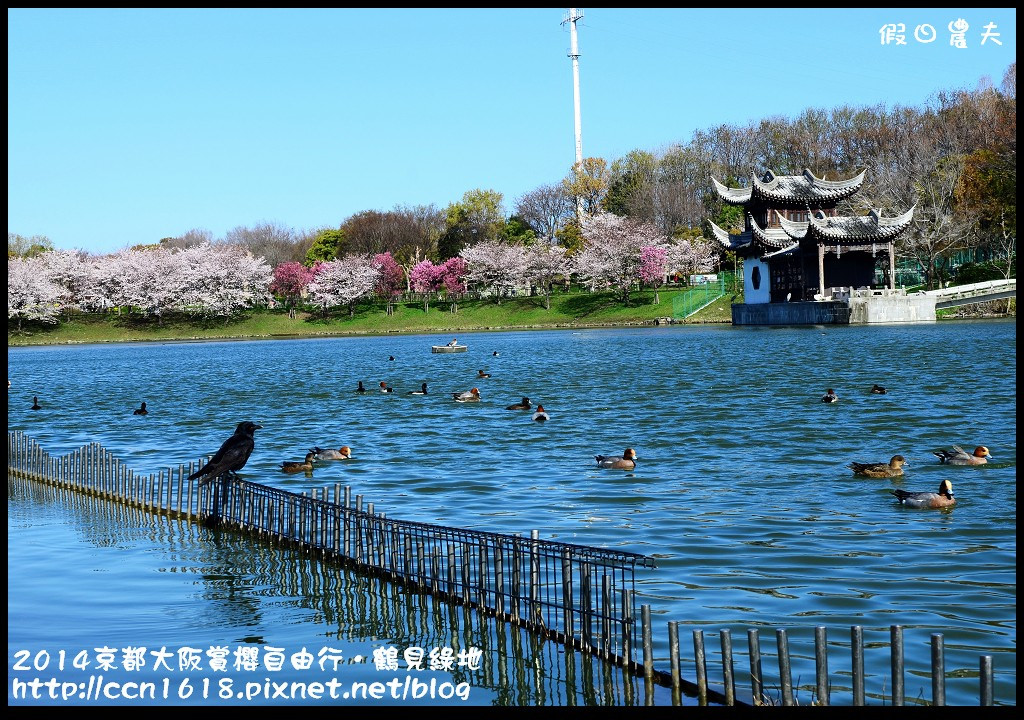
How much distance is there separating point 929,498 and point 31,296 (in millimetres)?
109869

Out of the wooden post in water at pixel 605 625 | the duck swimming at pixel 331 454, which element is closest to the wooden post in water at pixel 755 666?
the wooden post in water at pixel 605 625

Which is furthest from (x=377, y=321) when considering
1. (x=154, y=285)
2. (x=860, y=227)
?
(x=860, y=227)

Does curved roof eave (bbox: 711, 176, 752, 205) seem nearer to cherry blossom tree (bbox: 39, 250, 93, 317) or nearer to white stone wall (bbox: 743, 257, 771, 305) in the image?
white stone wall (bbox: 743, 257, 771, 305)

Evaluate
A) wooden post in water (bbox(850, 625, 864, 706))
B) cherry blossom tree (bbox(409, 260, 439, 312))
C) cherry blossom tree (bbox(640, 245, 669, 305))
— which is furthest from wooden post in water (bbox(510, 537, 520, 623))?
cherry blossom tree (bbox(409, 260, 439, 312))

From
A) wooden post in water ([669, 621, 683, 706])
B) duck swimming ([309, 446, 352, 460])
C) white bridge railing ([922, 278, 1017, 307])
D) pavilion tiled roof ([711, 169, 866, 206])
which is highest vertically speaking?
pavilion tiled roof ([711, 169, 866, 206])

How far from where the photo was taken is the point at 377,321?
11562cm

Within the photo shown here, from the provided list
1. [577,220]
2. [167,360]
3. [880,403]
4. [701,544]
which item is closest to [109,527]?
[701,544]

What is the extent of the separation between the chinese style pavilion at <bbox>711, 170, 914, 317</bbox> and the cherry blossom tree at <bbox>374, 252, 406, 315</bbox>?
120ft

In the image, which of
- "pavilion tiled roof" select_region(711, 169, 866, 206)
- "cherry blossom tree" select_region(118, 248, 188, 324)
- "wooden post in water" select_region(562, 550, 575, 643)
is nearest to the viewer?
"wooden post in water" select_region(562, 550, 575, 643)

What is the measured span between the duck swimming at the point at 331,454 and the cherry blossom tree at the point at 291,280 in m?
95.8

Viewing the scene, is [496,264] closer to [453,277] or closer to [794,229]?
[453,277]

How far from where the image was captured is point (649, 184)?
12169 centimetres

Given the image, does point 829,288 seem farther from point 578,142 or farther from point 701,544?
point 701,544

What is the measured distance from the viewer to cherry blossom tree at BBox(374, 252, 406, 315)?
117375 millimetres
